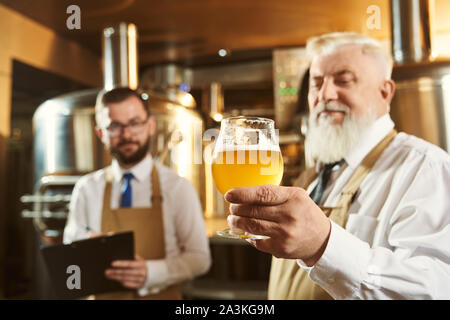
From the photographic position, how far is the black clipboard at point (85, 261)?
3.60ft

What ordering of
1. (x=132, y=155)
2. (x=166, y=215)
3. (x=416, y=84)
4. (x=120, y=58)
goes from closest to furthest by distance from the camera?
(x=132, y=155) < (x=166, y=215) < (x=416, y=84) < (x=120, y=58)

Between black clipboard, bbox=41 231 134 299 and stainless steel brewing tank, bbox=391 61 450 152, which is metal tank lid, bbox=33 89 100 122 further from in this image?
stainless steel brewing tank, bbox=391 61 450 152

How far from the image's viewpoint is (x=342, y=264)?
24.9 inches

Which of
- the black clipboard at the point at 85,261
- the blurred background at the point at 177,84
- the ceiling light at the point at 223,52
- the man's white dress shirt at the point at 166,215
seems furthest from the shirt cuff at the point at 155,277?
the ceiling light at the point at 223,52

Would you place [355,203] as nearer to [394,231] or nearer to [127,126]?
[394,231]

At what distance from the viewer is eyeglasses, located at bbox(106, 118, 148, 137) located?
1.17 meters

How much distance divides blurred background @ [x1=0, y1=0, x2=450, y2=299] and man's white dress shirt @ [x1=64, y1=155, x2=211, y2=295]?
0.44 feet

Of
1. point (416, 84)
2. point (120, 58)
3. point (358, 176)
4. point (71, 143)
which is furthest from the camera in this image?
point (71, 143)

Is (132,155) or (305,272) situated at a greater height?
(132,155)

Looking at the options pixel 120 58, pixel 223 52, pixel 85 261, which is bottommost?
pixel 85 261

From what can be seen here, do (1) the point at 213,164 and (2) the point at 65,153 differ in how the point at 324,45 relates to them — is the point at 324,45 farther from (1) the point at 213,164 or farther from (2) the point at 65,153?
(2) the point at 65,153

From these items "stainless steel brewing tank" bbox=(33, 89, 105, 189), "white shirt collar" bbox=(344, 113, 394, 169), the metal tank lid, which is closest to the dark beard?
"white shirt collar" bbox=(344, 113, 394, 169)

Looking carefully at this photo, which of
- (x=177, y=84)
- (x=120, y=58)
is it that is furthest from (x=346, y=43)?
(x=177, y=84)

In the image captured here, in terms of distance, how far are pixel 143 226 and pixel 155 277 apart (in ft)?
0.56
